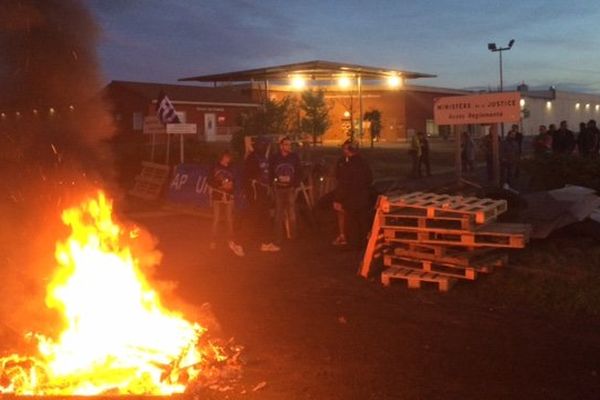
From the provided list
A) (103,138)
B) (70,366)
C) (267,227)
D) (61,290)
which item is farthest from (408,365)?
(267,227)

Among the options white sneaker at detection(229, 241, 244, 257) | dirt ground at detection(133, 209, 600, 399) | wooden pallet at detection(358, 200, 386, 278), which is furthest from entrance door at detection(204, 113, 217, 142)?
wooden pallet at detection(358, 200, 386, 278)

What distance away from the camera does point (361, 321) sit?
6898 millimetres

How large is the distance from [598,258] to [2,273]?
24.5 ft

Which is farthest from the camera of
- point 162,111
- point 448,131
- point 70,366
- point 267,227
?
point 448,131

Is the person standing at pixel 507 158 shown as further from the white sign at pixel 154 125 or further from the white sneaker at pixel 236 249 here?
the white sneaker at pixel 236 249

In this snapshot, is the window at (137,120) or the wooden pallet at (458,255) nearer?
the wooden pallet at (458,255)

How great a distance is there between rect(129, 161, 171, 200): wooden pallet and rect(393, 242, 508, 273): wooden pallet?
10.4 meters

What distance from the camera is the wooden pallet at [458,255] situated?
8148 mm

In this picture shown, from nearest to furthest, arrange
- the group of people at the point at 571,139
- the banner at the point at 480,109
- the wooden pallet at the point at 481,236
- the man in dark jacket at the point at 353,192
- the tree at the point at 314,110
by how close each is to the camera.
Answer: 1. the wooden pallet at the point at 481,236
2. the man in dark jacket at the point at 353,192
3. the banner at the point at 480,109
4. the group of people at the point at 571,139
5. the tree at the point at 314,110

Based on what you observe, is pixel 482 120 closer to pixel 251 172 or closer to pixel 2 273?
pixel 251 172

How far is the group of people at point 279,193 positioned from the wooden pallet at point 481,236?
2023mm

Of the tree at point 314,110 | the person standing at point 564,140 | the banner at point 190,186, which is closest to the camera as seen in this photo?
the banner at point 190,186

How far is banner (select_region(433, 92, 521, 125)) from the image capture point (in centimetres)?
1141

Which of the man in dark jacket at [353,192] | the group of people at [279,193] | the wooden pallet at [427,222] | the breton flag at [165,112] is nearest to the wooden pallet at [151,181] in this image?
the breton flag at [165,112]
